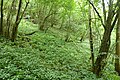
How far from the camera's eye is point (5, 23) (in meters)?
13.5

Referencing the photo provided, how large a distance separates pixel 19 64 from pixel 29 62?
56cm

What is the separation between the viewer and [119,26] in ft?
36.3

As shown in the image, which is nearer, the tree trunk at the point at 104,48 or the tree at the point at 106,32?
the tree at the point at 106,32

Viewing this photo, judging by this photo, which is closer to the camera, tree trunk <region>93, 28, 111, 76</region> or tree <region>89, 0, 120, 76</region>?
tree <region>89, 0, 120, 76</region>

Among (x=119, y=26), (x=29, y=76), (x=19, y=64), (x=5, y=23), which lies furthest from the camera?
(x=5, y=23)

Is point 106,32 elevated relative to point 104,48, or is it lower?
elevated

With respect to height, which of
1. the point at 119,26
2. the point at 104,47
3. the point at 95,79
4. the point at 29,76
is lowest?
the point at 95,79

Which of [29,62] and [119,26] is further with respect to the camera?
[119,26]

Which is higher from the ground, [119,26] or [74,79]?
[119,26]

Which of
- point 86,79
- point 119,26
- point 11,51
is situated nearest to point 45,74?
point 86,79

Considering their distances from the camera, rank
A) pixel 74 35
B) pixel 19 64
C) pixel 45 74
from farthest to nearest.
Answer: pixel 74 35
pixel 19 64
pixel 45 74

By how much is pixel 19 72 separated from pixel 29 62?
1426mm

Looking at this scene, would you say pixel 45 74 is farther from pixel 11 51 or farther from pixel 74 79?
pixel 11 51

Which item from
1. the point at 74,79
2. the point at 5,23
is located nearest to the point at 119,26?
the point at 74,79
